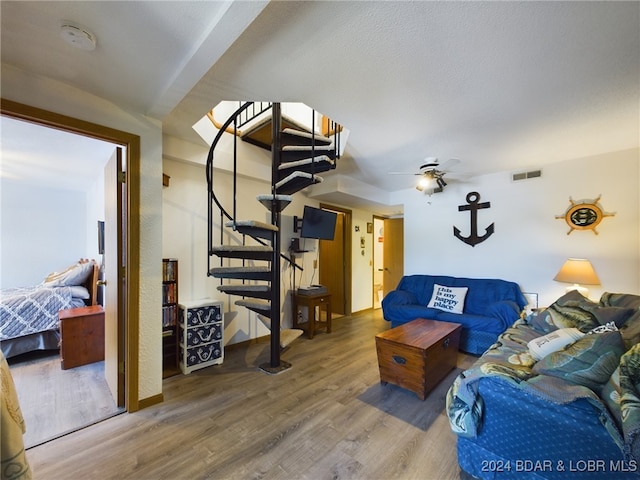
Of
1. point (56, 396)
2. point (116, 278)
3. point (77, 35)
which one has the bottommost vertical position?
point (56, 396)

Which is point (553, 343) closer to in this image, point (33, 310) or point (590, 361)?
Answer: point (590, 361)

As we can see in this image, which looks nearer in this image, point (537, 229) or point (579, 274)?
point (579, 274)

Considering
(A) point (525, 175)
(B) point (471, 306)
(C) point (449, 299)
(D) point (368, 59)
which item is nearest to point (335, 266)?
(C) point (449, 299)

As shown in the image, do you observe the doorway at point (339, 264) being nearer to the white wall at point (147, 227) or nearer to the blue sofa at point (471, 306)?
the blue sofa at point (471, 306)

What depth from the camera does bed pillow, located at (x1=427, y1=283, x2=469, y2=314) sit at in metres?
3.50

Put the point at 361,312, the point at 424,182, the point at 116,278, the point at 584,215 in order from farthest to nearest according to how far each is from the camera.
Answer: the point at 361,312 → the point at 424,182 → the point at 584,215 → the point at 116,278

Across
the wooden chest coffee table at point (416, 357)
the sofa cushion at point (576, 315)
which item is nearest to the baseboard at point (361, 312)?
the wooden chest coffee table at point (416, 357)

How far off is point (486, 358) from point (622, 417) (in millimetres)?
773

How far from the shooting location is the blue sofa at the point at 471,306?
304 cm

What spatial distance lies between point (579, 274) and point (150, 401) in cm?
426

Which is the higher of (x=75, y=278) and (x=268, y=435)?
(x=75, y=278)

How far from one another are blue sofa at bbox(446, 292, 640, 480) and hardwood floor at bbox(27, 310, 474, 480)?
34 cm

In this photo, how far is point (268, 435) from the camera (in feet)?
5.74

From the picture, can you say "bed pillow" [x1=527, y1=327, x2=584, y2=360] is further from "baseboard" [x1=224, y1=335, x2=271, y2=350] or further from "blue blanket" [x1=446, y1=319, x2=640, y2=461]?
"baseboard" [x1=224, y1=335, x2=271, y2=350]
